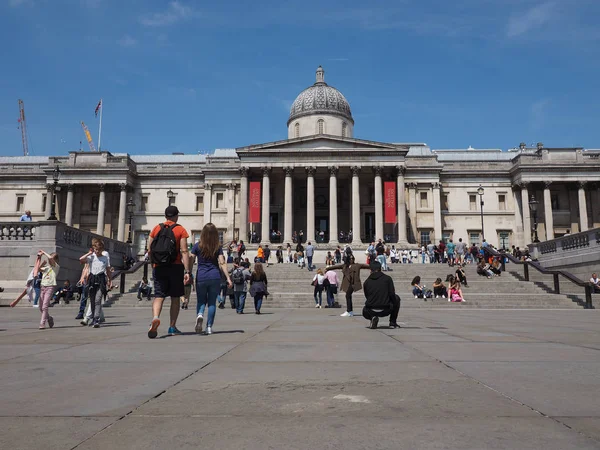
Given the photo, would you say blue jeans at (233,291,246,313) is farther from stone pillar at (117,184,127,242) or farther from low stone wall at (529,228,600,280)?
stone pillar at (117,184,127,242)

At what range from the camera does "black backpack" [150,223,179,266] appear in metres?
7.73

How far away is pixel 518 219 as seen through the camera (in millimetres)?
54031

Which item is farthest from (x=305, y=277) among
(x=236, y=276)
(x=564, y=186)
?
(x=564, y=186)

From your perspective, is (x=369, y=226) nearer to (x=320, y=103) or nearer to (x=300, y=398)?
(x=320, y=103)

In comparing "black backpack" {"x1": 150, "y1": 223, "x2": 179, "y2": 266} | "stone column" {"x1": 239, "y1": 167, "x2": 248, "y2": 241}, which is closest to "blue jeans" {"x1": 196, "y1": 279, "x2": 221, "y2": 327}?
"black backpack" {"x1": 150, "y1": 223, "x2": 179, "y2": 266}

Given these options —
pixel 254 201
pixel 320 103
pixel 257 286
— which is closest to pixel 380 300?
pixel 257 286

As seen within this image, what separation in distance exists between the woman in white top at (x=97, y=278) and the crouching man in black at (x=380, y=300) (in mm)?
5806

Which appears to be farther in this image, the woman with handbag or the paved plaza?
the woman with handbag

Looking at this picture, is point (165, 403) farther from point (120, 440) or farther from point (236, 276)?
point (236, 276)

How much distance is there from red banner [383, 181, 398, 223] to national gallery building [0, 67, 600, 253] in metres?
0.11

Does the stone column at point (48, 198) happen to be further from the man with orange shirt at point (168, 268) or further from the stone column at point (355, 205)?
the man with orange shirt at point (168, 268)

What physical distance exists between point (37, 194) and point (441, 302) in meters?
52.6

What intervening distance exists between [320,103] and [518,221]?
26.6 metres

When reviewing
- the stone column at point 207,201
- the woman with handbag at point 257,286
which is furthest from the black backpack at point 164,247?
the stone column at point 207,201
